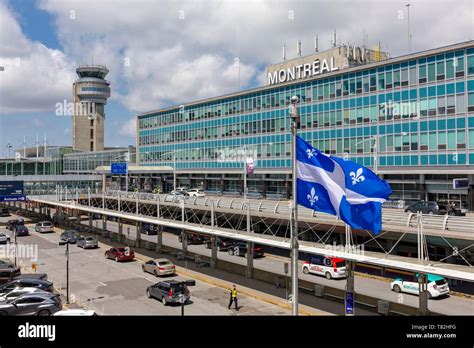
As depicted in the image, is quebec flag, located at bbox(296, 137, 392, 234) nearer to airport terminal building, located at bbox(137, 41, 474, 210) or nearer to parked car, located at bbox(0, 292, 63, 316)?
parked car, located at bbox(0, 292, 63, 316)

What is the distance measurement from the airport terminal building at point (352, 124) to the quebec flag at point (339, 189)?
19.6 m

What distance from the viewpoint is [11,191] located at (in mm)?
65188

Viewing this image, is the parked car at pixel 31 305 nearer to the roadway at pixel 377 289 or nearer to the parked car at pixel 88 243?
the roadway at pixel 377 289

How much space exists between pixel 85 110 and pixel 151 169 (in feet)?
365

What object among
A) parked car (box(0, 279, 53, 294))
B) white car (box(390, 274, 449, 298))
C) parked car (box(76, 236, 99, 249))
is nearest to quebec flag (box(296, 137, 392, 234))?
white car (box(390, 274, 449, 298))

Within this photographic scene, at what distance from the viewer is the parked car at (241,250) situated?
45656mm

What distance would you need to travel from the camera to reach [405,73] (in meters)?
59.2

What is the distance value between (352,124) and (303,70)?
26822 mm

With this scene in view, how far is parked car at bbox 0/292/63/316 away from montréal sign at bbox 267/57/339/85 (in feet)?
226

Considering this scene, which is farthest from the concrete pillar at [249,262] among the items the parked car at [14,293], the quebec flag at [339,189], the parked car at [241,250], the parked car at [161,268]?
the quebec flag at [339,189]

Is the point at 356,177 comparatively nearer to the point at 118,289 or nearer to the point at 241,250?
the point at 118,289

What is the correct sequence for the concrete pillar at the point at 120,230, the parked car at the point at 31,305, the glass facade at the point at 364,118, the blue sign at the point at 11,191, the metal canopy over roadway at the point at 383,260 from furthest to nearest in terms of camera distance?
the blue sign at the point at 11,191 < the glass facade at the point at 364,118 < the concrete pillar at the point at 120,230 < the parked car at the point at 31,305 < the metal canopy over roadway at the point at 383,260
